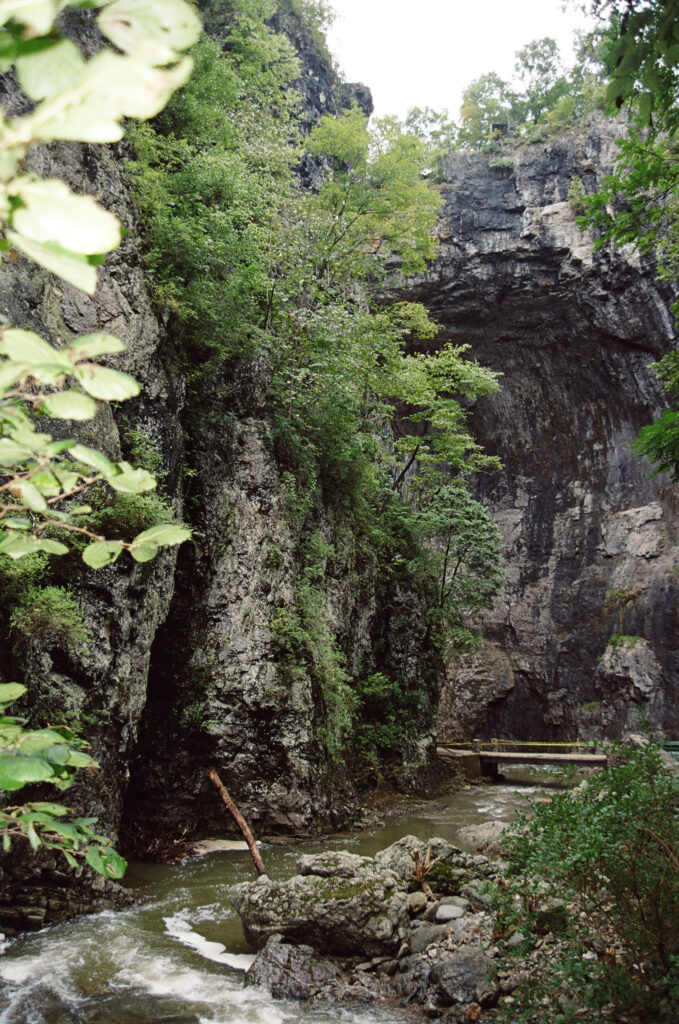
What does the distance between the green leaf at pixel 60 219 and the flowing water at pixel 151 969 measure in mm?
3792

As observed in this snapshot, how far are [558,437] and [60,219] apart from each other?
23.4 metres

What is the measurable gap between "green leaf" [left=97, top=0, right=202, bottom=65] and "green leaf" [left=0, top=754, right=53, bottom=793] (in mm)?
855

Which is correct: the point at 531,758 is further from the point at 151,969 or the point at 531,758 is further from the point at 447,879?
the point at 151,969

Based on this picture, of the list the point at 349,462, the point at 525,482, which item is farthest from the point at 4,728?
the point at 525,482

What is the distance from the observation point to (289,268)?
11.3 m

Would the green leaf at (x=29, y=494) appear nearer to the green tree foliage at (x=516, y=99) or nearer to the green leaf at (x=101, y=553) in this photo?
the green leaf at (x=101, y=553)

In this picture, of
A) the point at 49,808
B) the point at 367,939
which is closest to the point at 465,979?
the point at 367,939

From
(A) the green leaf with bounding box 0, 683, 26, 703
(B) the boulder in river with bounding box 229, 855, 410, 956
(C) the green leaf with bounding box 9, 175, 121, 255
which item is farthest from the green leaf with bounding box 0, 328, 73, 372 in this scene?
(B) the boulder in river with bounding box 229, 855, 410, 956

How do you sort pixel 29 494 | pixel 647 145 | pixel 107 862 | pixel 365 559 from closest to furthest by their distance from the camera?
pixel 29 494 < pixel 107 862 < pixel 647 145 < pixel 365 559

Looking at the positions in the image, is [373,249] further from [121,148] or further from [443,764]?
[443,764]

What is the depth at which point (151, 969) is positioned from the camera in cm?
448

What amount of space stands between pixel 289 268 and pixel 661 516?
551 inches

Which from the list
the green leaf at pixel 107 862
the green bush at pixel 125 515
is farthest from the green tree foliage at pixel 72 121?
the green bush at pixel 125 515

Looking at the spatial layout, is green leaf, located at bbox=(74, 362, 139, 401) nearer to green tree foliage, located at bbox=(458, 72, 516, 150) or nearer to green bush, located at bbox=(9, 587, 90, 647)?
green bush, located at bbox=(9, 587, 90, 647)
